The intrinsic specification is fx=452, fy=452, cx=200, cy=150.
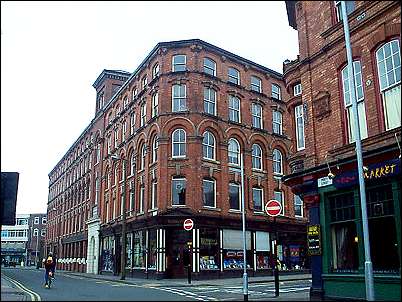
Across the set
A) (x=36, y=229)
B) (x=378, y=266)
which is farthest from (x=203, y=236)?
(x=36, y=229)

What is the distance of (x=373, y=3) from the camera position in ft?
48.1

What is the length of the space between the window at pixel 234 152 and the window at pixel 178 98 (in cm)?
491

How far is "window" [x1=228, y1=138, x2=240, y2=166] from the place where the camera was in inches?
1389

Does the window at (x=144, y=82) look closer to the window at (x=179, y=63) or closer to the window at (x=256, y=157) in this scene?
the window at (x=179, y=63)

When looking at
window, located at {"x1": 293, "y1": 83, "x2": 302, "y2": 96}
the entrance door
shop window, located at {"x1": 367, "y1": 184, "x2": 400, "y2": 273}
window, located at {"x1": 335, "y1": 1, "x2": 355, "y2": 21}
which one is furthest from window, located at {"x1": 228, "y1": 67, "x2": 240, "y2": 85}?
shop window, located at {"x1": 367, "y1": 184, "x2": 400, "y2": 273}

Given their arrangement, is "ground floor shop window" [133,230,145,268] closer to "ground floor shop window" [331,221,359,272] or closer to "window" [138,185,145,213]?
"window" [138,185,145,213]

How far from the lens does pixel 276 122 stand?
4019cm

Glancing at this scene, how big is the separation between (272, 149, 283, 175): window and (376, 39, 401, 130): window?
2465 centimetres

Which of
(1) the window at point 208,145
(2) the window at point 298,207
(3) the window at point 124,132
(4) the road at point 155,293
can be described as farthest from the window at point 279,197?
(4) the road at point 155,293

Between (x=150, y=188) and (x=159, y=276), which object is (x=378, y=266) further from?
(x=150, y=188)

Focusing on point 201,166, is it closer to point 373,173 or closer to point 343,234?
A: point 343,234

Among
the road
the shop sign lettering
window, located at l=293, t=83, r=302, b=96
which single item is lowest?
the road

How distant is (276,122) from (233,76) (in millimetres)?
6223

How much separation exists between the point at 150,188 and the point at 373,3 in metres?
22.7
